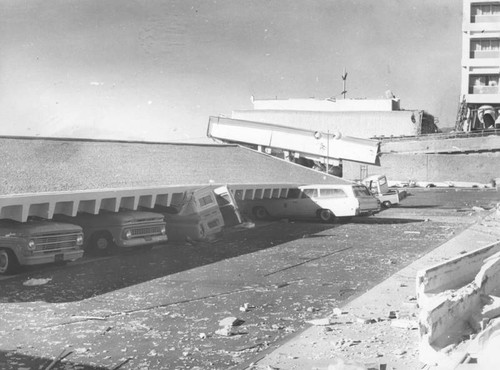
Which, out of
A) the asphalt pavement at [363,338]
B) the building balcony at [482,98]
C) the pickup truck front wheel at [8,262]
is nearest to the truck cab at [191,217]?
the pickup truck front wheel at [8,262]

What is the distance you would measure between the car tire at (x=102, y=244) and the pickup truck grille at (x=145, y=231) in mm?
647

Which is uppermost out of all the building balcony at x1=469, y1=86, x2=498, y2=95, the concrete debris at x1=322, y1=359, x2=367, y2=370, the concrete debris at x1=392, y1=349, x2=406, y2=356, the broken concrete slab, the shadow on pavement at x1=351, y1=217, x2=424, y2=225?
the building balcony at x1=469, y1=86, x2=498, y2=95

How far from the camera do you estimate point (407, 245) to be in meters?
21.2

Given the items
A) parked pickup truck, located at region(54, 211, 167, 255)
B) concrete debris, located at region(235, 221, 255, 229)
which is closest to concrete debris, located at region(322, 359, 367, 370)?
parked pickup truck, located at region(54, 211, 167, 255)

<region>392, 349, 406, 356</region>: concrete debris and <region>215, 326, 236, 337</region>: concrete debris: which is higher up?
<region>392, 349, 406, 356</region>: concrete debris

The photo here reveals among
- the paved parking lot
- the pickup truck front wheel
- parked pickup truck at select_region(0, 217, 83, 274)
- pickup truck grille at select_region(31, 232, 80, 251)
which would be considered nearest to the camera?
the paved parking lot

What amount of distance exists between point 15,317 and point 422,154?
49.1 meters

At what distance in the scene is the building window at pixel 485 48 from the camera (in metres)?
61.6

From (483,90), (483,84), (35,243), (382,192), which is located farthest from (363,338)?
(483,84)

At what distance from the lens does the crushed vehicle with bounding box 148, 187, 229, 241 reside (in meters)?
22.6

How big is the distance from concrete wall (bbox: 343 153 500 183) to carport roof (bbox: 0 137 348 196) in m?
20.1

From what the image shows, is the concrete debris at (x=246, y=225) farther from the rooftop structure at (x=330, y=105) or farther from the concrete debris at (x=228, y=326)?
the rooftop structure at (x=330, y=105)

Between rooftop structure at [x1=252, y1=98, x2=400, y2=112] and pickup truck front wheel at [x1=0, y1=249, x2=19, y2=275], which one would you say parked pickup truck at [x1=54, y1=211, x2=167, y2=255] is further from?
rooftop structure at [x1=252, y1=98, x2=400, y2=112]

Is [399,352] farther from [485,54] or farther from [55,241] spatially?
[485,54]
